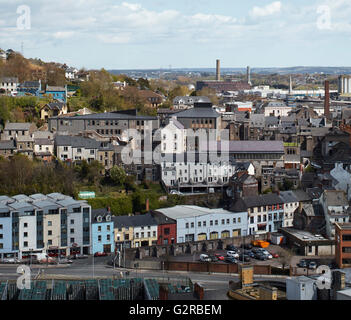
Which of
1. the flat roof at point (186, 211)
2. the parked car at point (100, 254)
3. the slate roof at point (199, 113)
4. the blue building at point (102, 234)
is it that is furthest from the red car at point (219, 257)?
the slate roof at point (199, 113)

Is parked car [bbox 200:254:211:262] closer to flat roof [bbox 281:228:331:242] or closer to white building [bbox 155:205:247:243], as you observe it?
white building [bbox 155:205:247:243]

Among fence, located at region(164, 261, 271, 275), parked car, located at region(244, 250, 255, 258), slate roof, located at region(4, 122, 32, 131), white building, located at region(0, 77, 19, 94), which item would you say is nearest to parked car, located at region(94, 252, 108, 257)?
fence, located at region(164, 261, 271, 275)

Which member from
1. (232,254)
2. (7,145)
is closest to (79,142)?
(7,145)

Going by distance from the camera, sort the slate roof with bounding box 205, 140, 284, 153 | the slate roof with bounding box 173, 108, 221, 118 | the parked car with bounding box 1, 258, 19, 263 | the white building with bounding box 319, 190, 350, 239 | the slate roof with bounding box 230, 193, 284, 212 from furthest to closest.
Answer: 1. the slate roof with bounding box 173, 108, 221, 118
2. the slate roof with bounding box 205, 140, 284, 153
3. the slate roof with bounding box 230, 193, 284, 212
4. the white building with bounding box 319, 190, 350, 239
5. the parked car with bounding box 1, 258, 19, 263

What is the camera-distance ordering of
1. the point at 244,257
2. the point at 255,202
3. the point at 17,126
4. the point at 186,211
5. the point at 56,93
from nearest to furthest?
1. the point at 244,257
2. the point at 186,211
3. the point at 255,202
4. the point at 17,126
5. the point at 56,93

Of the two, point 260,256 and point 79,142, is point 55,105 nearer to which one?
point 79,142

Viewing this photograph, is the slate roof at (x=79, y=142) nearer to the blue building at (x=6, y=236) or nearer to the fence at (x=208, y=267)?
the blue building at (x=6, y=236)
